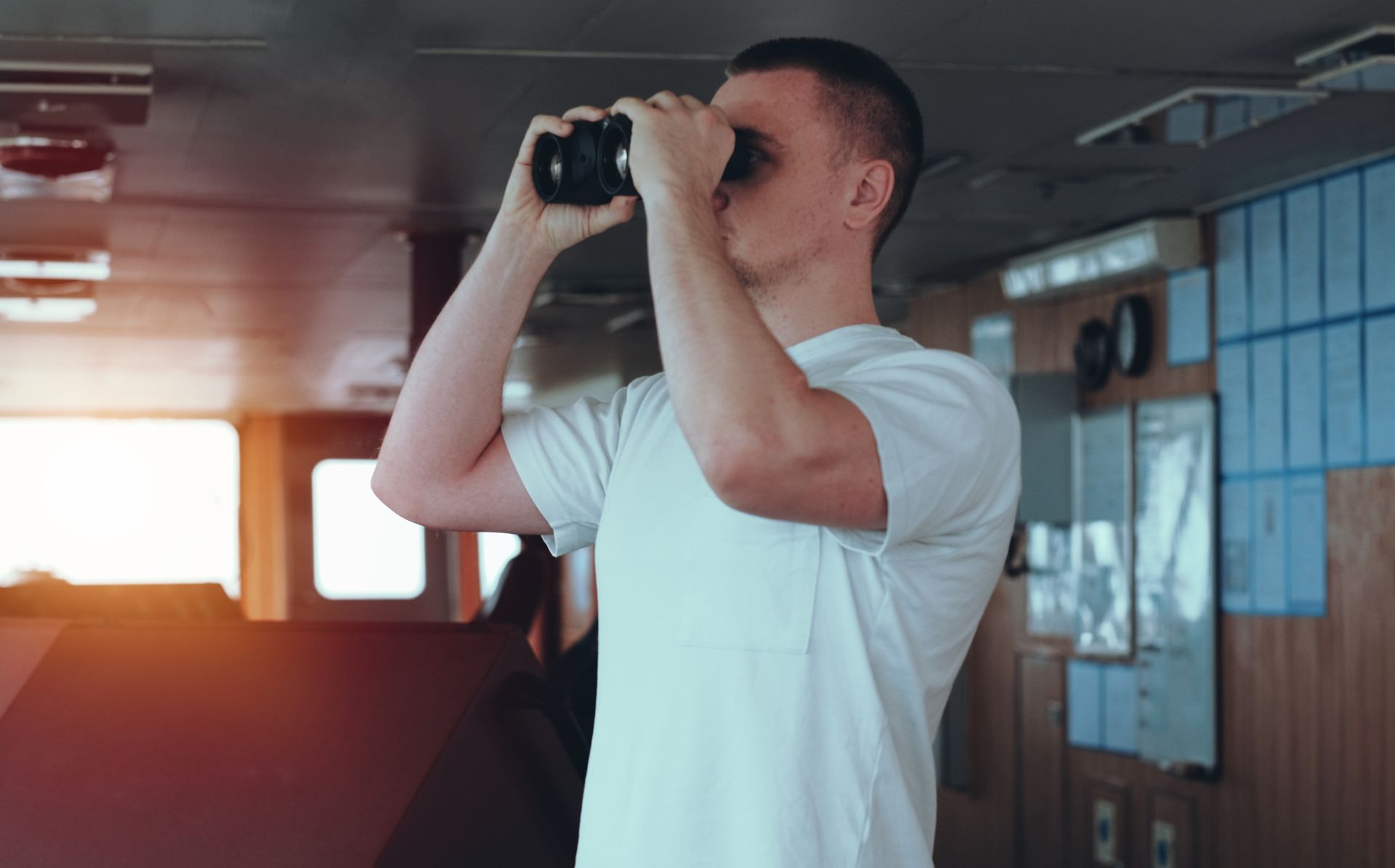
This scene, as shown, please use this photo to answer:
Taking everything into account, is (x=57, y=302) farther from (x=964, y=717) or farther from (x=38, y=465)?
(x=38, y=465)

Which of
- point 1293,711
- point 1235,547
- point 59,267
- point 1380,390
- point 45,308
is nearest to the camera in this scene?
point 1380,390

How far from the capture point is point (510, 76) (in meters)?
3.54

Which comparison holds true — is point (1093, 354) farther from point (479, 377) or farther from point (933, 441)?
point (933, 441)

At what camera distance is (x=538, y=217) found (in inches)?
54.1

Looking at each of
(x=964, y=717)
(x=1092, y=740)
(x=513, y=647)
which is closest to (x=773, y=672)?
(x=513, y=647)

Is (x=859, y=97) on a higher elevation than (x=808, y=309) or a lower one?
higher

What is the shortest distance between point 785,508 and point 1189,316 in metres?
4.30

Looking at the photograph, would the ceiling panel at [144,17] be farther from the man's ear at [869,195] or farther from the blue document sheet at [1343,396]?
the blue document sheet at [1343,396]

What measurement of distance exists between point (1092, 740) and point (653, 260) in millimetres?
4764

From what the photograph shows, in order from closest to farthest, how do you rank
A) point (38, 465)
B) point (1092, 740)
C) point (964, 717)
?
1. point (1092, 740)
2. point (964, 717)
3. point (38, 465)

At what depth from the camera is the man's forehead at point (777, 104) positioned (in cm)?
124

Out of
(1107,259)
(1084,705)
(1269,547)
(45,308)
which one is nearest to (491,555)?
(45,308)

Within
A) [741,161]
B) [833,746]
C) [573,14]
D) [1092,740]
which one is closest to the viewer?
[833,746]

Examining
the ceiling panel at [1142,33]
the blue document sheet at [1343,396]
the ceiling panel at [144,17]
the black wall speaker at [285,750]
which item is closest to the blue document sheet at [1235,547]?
the blue document sheet at [1343,396]
